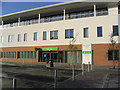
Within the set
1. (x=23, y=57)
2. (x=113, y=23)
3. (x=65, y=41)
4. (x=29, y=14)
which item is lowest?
(x=23, y=57)

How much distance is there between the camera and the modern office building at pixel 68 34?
21.1 meters

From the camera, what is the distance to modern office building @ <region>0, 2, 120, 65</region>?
21062mm

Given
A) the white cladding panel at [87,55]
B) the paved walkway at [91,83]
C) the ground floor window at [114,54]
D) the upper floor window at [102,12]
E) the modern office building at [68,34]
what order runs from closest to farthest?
the paved walkway at [91,83], the ground floor window at [114,54], the modern office building at [68,34], the white cladding panel at [87,55], the upper floor window at [102,12]

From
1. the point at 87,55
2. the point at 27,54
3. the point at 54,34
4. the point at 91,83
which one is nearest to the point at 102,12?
the point at 87,55

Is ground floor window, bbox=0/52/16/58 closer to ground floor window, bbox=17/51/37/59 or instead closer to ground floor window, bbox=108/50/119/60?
ground floor window, bbox=17/51/37/59

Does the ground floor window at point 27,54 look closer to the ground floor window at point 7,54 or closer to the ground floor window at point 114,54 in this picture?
the ground floor window at point 7,54

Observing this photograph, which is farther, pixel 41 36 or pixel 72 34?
pixel 41 36

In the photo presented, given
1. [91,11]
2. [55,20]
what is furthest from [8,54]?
[91,11]

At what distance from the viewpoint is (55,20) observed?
90.0 feet

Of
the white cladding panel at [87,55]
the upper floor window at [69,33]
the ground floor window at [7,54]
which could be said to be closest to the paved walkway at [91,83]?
the white cladding panel at [87,55]

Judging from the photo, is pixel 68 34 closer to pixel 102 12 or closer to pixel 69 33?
pixel 69 33

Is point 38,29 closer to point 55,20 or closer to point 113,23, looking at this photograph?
point 55,20

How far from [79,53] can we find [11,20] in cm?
2311

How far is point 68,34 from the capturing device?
24.1 meters
